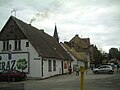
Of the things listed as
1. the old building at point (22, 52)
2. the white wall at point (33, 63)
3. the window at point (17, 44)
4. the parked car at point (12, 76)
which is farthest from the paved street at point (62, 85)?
the window at point (17, 44)

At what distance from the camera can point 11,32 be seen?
37.8m

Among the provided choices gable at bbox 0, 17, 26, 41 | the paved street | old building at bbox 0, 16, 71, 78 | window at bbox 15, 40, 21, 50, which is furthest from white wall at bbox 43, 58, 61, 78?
the paved street

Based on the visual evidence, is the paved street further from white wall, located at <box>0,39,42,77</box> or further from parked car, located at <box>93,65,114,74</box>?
parked car, located at <box>93,65,114,74</box>

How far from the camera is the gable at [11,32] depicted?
3728 centimetres

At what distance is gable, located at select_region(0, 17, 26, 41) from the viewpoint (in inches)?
1468

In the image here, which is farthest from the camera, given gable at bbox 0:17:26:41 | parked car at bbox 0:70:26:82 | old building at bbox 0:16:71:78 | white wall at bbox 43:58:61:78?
gable at bbox 0:17:26:41

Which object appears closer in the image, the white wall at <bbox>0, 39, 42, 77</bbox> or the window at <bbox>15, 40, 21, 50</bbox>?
the white wall at <bbox>0, 39, 42, 77</bbox>

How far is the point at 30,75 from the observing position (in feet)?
118

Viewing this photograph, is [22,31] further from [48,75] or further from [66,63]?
[66,63]

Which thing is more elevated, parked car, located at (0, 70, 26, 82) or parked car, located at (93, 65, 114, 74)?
parked car, located at (93, 65, 114, 74)

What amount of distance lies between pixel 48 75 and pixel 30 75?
12.3 feet

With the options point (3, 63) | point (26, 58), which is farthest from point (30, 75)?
point (3, 63)

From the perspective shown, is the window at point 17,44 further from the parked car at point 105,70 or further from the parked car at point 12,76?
the parked car at point 105,70

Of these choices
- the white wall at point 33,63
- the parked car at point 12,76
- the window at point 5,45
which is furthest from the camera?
the window at point 5,45
